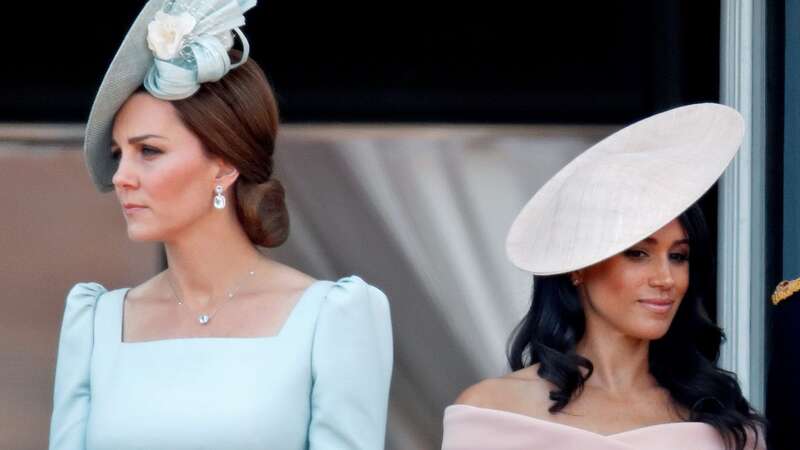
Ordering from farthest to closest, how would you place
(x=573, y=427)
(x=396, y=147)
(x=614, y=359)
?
(x=396, y=147), (x=614, y=359), (x=573, y=427)

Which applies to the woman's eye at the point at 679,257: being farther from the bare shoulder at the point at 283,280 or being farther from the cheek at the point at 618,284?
the bare shoulder at the point at 283,280

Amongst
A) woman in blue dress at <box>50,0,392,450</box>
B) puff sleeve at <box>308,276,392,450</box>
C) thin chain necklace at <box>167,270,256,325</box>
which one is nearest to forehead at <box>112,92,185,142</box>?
woman in blue dress at <box>50,0,392,450</box>

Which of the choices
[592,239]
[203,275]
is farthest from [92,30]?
[592,239]

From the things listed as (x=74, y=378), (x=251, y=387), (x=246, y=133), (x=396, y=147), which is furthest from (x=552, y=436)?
(x=396, y=147)

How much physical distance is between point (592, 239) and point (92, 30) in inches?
68.3

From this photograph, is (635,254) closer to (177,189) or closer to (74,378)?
(177,189)

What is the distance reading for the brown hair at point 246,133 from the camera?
378cm

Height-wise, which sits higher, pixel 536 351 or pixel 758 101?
pixel 758 101

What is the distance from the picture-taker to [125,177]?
3750mm

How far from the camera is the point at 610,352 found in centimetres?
392

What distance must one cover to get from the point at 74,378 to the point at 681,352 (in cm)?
117

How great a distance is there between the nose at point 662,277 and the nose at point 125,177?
3.23ft

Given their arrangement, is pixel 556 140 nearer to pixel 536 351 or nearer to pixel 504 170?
pixel 504 170

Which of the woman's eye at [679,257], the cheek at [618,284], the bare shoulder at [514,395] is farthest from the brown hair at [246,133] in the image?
the woman's eye at [679,257]
